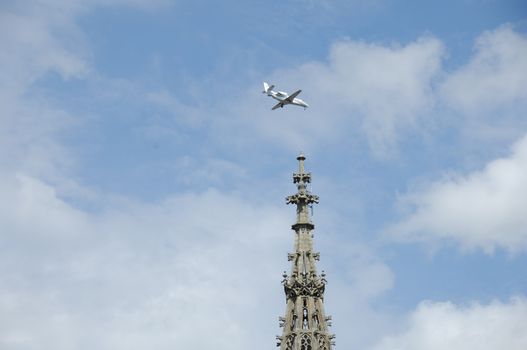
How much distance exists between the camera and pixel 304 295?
8194 centimetres

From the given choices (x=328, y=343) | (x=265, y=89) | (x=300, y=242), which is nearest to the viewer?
(x=328, y=343)

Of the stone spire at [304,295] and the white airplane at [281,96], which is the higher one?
the white airplane at [281,96]

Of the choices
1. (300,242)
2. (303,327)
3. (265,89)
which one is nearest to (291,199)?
(300,242)

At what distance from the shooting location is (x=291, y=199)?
87.1m

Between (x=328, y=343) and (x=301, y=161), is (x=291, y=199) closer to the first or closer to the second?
(x=301, y=161)

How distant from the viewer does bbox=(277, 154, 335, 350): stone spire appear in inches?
3137

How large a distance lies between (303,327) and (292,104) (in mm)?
36017

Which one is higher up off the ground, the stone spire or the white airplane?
the white airplane

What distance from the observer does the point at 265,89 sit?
109 metres

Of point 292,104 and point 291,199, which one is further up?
point 292,104

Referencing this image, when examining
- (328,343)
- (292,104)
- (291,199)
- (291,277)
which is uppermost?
(292,104)

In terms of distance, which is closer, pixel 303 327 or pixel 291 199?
pixel 303 327

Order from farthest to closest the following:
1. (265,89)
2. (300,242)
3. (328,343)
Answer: (265,89) → (300,242) → (328,343)

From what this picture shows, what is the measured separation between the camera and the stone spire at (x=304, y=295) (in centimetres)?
7969
